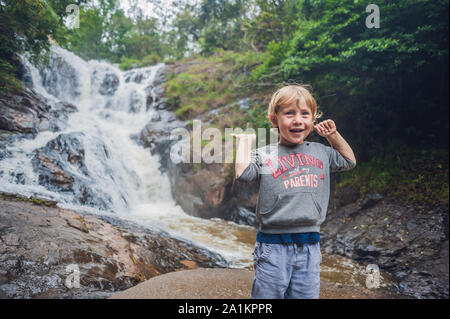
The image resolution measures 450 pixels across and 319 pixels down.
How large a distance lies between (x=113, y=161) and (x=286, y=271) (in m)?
8.60

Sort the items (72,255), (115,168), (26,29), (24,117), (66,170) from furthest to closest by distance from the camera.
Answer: (115,168) < (24,117) < (66,170) < (26,29) < (72,255)

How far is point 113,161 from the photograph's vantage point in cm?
887

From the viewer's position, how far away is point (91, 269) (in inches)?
113

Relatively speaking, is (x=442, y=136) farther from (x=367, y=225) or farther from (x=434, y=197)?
(x=367, y=225)

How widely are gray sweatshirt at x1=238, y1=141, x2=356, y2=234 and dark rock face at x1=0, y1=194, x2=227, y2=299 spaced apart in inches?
79.7

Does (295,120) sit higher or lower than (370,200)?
higher

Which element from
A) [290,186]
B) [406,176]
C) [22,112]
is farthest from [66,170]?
[406,176]

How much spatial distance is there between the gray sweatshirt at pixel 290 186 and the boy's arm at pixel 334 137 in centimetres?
13

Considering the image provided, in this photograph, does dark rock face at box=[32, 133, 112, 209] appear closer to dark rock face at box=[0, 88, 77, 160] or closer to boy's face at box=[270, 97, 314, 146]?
dark rock face at box=[0, 88, 77, 160]

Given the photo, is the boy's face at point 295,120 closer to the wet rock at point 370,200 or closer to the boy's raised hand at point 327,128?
the boy's raised hand at point 327,128

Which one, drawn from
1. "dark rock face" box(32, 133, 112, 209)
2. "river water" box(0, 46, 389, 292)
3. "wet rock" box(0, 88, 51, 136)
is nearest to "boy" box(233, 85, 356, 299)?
"river water" box(0, 46, 389, 292)

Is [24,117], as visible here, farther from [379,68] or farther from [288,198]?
[379,68]

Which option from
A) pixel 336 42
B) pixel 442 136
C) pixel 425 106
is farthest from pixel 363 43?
pixel 442 136

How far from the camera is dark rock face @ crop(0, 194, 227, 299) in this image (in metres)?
2.46
